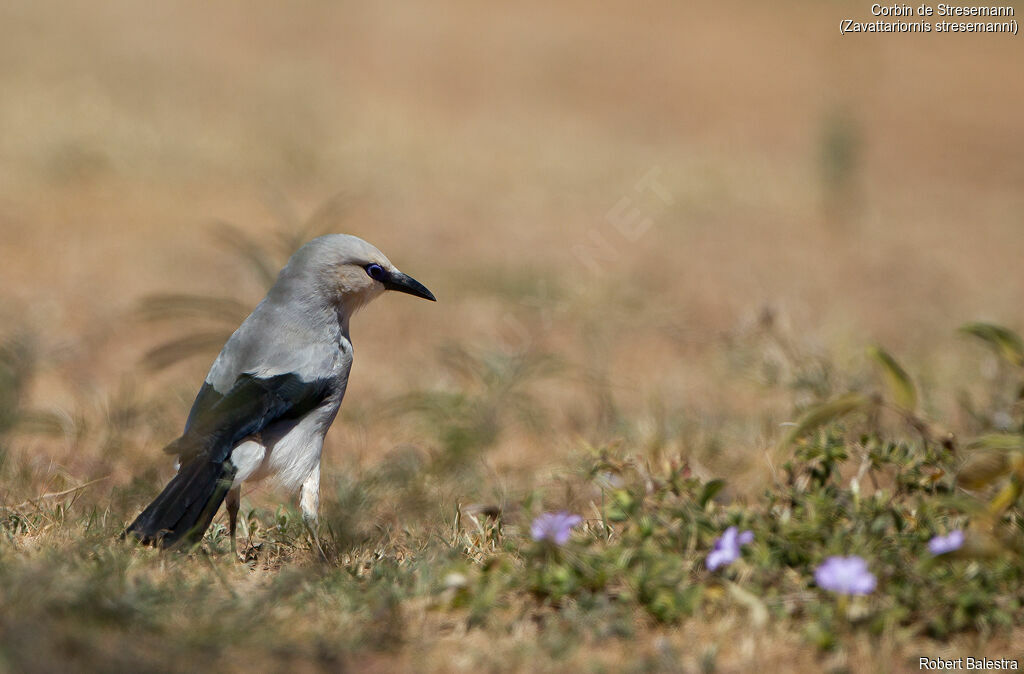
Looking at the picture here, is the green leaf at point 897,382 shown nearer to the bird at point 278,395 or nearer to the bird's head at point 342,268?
the bird's head at point 342,268

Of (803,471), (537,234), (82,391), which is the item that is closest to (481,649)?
(803,471)

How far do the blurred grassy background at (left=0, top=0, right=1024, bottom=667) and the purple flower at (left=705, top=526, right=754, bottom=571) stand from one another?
1.47 metres

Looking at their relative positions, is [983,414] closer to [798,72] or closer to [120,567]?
[120,567]

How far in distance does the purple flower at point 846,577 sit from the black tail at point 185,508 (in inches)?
68.2

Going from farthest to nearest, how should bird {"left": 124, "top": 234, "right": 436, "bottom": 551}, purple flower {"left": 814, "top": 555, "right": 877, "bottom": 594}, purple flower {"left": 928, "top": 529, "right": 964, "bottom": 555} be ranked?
1. bird {"left": 124, "top": 234, "right": 436, "bottom": 551}
2. purple flower {"left": 928, "top": 529, "right": 964, "bottom": 555}
3. purple flower {"left": 814, "top": 555, "right": 877, "bottom": 594}

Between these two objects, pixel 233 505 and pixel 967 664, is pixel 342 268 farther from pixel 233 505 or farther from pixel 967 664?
pixel 967 664

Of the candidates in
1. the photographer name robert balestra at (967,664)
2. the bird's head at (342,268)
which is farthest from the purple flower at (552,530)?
the bird's head at (342,268)

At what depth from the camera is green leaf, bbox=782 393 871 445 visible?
2.78 meters

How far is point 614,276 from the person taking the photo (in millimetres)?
7559

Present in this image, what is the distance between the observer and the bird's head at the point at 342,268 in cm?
364

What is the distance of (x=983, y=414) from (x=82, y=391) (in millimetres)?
4294

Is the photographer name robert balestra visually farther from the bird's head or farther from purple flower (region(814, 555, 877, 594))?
the bird's head

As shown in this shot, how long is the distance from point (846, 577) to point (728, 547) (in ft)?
1.05

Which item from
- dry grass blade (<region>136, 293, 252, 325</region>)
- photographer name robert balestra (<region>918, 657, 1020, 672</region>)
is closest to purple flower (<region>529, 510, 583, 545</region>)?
photographer name robert balestra (<region>918, 657, 1020, 672</region>)
